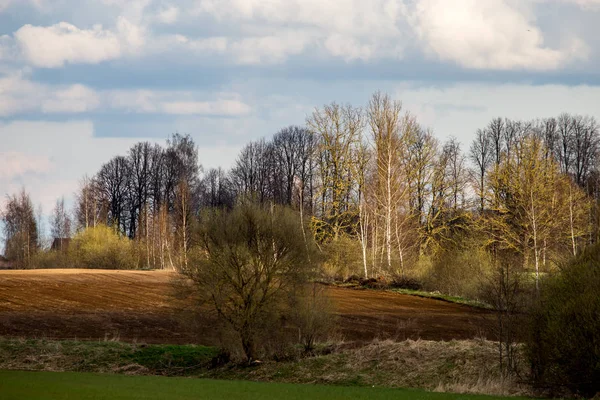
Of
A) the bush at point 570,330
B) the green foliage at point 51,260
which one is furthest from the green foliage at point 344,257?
the bush at point 570,330

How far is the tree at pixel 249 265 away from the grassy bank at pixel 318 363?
74.9 inches

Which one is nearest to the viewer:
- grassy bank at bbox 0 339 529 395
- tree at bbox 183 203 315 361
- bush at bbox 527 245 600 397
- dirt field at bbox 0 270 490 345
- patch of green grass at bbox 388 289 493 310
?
bush at bbox 527 245 600 397

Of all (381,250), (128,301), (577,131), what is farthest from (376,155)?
(577,131)

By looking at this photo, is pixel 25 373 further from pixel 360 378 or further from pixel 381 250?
pixel 381 250

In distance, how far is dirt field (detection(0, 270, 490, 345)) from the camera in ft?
109

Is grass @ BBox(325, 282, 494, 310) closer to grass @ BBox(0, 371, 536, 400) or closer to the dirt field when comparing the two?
the dirt field

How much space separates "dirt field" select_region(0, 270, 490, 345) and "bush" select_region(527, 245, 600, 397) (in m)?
9.16

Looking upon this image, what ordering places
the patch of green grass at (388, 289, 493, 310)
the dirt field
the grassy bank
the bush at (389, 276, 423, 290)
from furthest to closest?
the bush at (389, 276, 423, 290) → the patch of green grass at (388, 289, 493, 310) → the dirt field → the grassy bank

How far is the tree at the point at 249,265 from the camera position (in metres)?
27.8

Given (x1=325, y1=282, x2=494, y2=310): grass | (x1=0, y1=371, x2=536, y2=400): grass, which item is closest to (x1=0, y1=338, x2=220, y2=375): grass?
(x1=0, y1=371, x2=536, y2=400): grass

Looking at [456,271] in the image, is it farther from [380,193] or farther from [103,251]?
[103,251]

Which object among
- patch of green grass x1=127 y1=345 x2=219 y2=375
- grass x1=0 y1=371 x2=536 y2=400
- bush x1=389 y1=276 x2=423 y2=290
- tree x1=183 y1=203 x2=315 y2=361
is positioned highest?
tree x1=183 y1=203 x2=315 y2=361

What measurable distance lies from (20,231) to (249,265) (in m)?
76.6

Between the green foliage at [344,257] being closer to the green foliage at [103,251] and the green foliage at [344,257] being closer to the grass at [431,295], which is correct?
the grass at [431,295]
